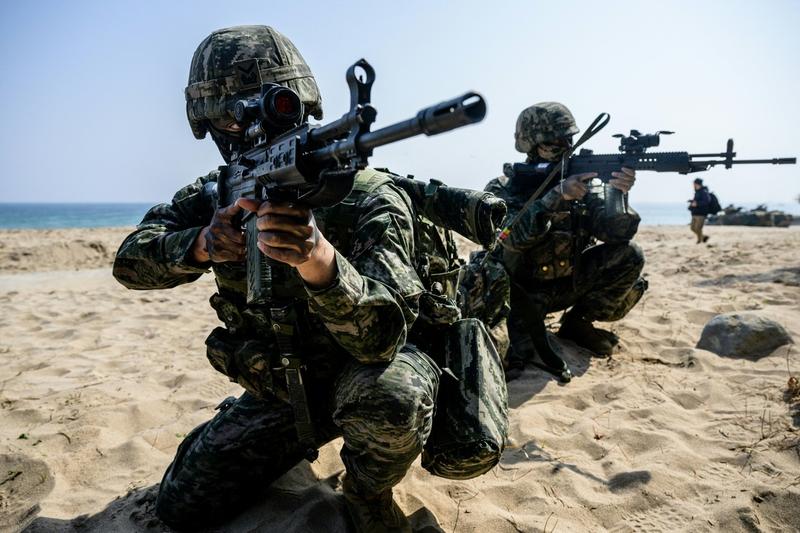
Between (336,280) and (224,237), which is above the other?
(224,237)

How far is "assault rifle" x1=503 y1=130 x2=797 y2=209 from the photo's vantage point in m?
5.04

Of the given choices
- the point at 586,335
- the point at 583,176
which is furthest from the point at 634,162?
the point at 586,335

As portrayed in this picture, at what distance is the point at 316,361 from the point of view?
8.40 feet

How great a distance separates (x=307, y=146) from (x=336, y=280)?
0.49 metres

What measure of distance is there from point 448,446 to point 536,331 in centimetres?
248

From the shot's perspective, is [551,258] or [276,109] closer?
[276,109]

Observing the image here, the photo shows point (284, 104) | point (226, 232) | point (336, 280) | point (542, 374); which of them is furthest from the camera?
point (542, 374)

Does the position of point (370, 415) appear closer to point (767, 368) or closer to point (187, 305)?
point (767, 368)

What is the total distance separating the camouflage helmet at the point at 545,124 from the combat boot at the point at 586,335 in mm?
1752

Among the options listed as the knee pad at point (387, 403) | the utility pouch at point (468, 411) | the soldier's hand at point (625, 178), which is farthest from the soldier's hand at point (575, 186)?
the knee pad at point (387, 403)

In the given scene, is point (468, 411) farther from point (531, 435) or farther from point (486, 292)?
point (486, 292)

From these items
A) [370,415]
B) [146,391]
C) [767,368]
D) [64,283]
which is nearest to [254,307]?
[370,415]

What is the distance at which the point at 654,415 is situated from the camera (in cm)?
350

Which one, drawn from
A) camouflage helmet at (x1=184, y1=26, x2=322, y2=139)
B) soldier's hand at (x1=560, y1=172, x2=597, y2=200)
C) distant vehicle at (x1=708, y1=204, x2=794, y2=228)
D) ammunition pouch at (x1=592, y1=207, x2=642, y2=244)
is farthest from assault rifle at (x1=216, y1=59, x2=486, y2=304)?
distant vehicle at (x1=708, y1=204, x2=794, y2=228)
